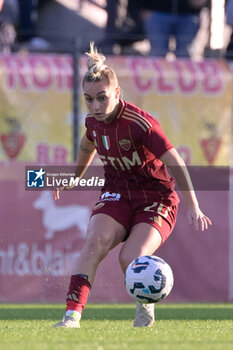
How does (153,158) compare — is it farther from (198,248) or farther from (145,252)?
(198,248)

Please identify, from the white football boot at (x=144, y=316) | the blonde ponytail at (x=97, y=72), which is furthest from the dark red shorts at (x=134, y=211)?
the blonde ponytail at (x=97, y=72)

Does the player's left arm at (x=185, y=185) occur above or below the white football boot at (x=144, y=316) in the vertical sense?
above

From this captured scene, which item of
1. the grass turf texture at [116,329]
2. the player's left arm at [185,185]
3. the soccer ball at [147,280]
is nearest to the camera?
the grass turf texture at [116,329]

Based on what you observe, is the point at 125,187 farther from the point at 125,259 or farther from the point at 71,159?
the point at 71,159

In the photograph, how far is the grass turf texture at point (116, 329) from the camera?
5.36 metres

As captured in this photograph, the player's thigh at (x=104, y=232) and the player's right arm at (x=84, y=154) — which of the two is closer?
the player's thigh at (x=104, y=232)

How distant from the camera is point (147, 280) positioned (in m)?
6.24

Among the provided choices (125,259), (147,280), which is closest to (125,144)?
(125,259)

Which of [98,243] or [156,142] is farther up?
[156,142]

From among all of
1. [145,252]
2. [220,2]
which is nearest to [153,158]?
[145,252]

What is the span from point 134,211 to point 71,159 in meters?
4.90

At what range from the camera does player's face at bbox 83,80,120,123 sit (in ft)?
21.2

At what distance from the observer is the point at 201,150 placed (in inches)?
512

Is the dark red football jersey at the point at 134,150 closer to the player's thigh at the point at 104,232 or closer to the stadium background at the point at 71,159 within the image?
the player's thigh at the point at 104,232
